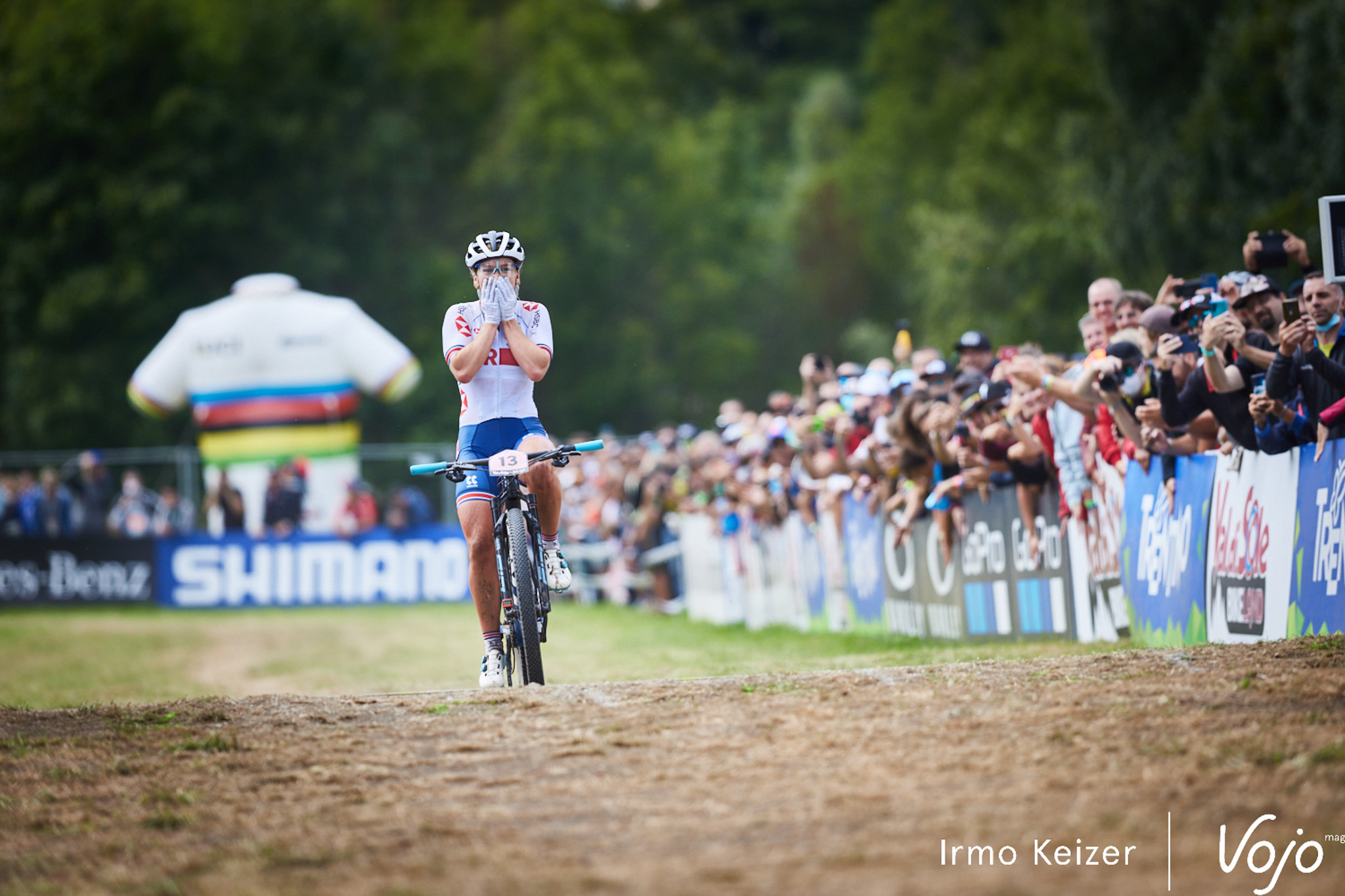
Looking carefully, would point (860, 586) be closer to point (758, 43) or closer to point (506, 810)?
point (506, 810)

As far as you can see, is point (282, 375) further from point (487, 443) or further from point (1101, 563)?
point (487, 443)

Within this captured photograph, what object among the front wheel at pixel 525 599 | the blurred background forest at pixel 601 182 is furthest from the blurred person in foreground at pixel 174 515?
the front wheel at pixel 525 599

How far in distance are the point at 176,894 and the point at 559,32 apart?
7187 centimetres

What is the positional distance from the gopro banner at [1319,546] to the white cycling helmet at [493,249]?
448cm

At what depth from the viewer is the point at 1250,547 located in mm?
9773

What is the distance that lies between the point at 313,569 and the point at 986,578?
21299 mm

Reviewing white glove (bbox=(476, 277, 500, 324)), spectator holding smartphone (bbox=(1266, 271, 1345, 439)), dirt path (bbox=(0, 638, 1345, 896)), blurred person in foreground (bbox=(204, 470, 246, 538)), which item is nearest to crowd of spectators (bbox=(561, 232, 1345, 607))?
spectator holding smartphone (bbox=(1266, 271, 1345, 439))

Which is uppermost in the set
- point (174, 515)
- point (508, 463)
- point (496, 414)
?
point (174, 515)

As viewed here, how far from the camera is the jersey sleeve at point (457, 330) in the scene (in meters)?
9.55

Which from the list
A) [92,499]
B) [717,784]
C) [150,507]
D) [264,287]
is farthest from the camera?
[150,507]

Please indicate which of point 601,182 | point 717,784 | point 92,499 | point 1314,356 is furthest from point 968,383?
point 601,182

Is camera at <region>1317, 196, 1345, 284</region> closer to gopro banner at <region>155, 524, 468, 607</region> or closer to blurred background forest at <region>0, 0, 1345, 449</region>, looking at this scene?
gopro banner at <region>155, 524, 468, 607</region>

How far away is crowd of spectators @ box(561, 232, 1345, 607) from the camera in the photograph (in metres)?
9.69

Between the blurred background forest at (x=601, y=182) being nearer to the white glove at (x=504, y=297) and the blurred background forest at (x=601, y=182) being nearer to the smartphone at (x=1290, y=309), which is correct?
the smartphone at (x=1290, y=309)
